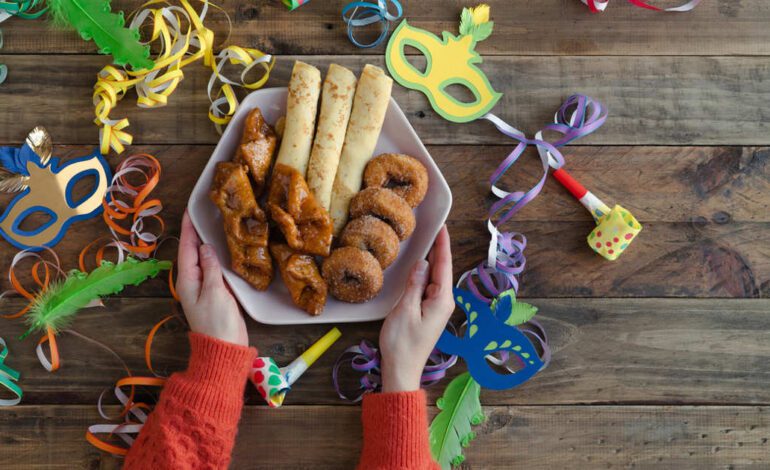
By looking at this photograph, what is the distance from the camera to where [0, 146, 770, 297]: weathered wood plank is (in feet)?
5.33

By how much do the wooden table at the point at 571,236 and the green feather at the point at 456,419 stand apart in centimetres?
4

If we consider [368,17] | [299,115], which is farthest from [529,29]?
[299,115]

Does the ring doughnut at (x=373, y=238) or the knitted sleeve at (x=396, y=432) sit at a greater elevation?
the ring doughnut at (x=373, y=238)

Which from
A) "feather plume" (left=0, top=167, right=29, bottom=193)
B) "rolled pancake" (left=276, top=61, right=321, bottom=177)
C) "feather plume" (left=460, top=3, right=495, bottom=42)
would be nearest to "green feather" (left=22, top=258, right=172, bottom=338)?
"feather plume" (left=0, top=167, right=29, bottom=193)

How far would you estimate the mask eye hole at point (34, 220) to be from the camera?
1605 millimetres

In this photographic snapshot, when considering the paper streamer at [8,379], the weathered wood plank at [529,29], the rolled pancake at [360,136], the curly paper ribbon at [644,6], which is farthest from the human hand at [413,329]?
the paper streamer at [8,379]

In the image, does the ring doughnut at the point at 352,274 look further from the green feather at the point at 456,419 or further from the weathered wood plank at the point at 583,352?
the green feather at the point at 456,419

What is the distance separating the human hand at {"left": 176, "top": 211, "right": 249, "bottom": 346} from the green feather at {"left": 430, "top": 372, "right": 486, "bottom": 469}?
1.72 ft

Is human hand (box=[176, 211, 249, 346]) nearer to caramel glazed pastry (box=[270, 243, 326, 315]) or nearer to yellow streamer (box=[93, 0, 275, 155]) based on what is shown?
caramel glazed pastry (box=[270, 243, 326, 315])

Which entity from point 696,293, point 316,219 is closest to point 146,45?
point 316,219

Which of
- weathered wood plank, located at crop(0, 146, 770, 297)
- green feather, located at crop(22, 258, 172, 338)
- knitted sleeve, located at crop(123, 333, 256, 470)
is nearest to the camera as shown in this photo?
knitted sleeve, located at crop(123, 333, 256, 470)

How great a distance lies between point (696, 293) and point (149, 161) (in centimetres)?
144

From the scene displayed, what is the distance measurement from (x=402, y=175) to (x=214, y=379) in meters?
0.65

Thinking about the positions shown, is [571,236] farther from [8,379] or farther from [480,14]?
[8,379]
